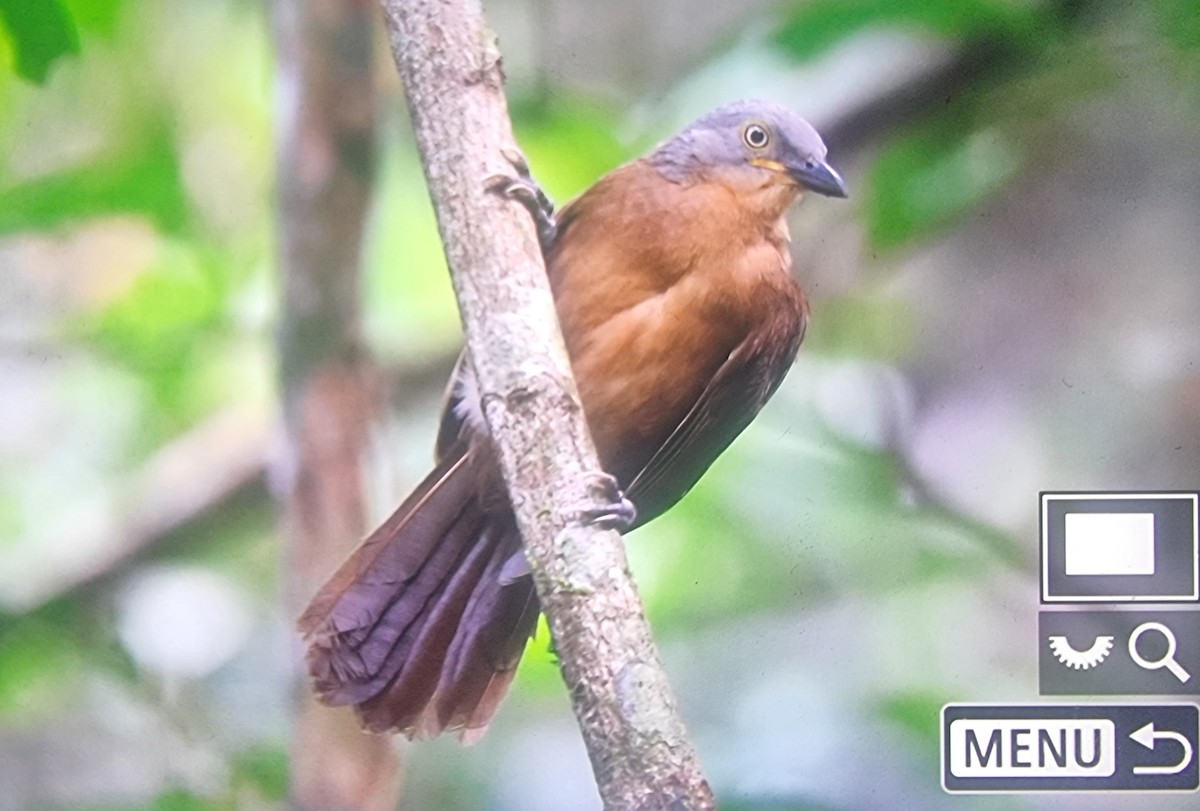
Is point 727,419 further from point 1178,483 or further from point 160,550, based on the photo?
point 160,550

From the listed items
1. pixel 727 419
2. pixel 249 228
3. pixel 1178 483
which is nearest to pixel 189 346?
pixel 249 228

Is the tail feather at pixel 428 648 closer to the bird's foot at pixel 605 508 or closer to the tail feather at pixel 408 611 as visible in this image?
the tail feather at pixel 408 611

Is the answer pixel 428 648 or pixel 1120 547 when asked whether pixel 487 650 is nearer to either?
pixel 428 648

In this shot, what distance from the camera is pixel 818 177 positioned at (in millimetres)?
1786

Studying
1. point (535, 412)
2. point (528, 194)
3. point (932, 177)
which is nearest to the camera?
point (535, 412)

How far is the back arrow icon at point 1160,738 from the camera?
1790 millimetres

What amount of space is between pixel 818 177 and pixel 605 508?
548 millimetres

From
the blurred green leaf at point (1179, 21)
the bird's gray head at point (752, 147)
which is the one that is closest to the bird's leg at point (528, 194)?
the bird's gray head at point (752, 147)

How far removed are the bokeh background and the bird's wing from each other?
33 millimetres

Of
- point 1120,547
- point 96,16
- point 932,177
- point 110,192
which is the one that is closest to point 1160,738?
point 1120,547

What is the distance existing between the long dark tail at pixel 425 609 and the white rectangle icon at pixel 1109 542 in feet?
2.41

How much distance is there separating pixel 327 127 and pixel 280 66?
0.11 meters

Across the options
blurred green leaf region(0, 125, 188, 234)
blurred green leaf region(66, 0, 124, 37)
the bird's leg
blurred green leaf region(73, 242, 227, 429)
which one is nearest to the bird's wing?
the bird's leg

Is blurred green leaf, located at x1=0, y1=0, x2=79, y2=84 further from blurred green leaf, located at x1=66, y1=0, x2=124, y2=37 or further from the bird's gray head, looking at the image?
the bird's gray head
